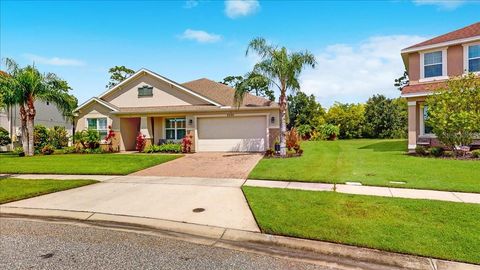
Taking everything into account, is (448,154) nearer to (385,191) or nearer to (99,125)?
(385,191)

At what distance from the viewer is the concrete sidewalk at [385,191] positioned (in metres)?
6.56

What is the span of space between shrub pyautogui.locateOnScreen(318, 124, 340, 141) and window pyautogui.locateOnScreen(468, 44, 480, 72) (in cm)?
1454

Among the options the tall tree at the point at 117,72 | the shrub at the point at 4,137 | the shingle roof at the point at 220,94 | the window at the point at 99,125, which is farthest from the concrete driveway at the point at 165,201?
the tall tree at the point at 117,72

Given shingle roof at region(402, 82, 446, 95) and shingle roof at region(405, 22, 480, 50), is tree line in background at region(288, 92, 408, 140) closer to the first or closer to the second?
shingle roof at region(402, 82, 446, 95)

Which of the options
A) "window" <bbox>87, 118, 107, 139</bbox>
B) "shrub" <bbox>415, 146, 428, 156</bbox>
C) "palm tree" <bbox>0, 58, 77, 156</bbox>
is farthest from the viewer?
"window" <bbox>87, 118, 107, 139</bbox>

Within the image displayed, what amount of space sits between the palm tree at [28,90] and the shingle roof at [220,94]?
9.62m

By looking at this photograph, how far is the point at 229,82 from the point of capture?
54031mm

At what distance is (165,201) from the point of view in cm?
700

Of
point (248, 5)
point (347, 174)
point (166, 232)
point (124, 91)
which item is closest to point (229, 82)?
point (124, 91)

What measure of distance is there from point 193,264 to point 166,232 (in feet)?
4.81

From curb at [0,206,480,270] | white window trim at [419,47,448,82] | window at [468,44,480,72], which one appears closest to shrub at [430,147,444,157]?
white window trim at [419,47,448,82]

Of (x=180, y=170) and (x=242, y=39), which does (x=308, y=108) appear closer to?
(x=242, y=39)

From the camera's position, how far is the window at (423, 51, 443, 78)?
15.3 m

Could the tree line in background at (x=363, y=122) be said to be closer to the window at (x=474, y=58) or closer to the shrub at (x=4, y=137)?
the window at (x=474, y=58)
